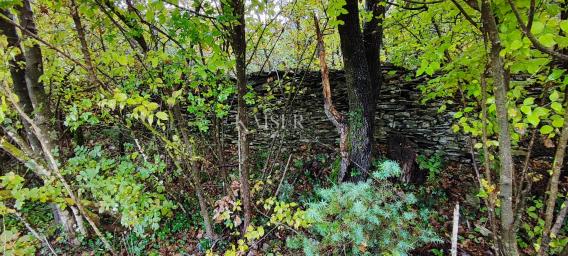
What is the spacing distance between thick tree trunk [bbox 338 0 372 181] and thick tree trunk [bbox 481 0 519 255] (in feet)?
5.59

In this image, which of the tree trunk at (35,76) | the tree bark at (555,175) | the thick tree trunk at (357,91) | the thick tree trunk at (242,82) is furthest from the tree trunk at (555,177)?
the tree trunk at (35,76)

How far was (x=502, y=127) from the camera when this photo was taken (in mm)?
1474

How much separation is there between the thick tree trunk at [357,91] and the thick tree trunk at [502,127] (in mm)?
1702

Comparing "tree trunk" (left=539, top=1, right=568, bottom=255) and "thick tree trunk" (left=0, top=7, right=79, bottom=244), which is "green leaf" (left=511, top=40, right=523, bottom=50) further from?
"thick tree trunk" (left=0, top=7, right=79, bottom=244)

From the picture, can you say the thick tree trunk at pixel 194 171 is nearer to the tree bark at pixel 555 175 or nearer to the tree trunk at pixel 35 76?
the tree trunk at pixel 35 76

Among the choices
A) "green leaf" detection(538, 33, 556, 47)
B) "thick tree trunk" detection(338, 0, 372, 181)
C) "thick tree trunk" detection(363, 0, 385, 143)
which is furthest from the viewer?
"thick tree trunk" detection(363, 0, 385, 143)

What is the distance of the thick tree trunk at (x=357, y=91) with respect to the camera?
325cm

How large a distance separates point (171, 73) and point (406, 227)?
2.55m

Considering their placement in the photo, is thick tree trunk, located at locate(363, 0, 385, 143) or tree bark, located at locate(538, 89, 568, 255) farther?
thick tree trunk, located at locate(363, 0, 385, 143)

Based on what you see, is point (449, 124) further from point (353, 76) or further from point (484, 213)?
point (353, 76)

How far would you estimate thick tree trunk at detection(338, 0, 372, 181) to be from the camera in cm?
325

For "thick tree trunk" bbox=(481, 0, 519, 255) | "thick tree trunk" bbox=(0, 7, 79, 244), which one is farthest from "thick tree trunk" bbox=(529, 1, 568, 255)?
"thick tree trunk" bbox=(0, 7, 79, 244)

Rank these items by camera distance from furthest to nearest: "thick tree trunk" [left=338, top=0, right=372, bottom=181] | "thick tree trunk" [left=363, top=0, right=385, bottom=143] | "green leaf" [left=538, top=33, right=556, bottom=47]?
"thick tree trunk" [left=363, top=0, right=385, bottom=143], "thick tree trunk" [left=338, top=0, right=372, bottom=181], "green leaf" [left=538, top=33, right=556, bottom=47]

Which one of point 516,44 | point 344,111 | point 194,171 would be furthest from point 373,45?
point 194,171
